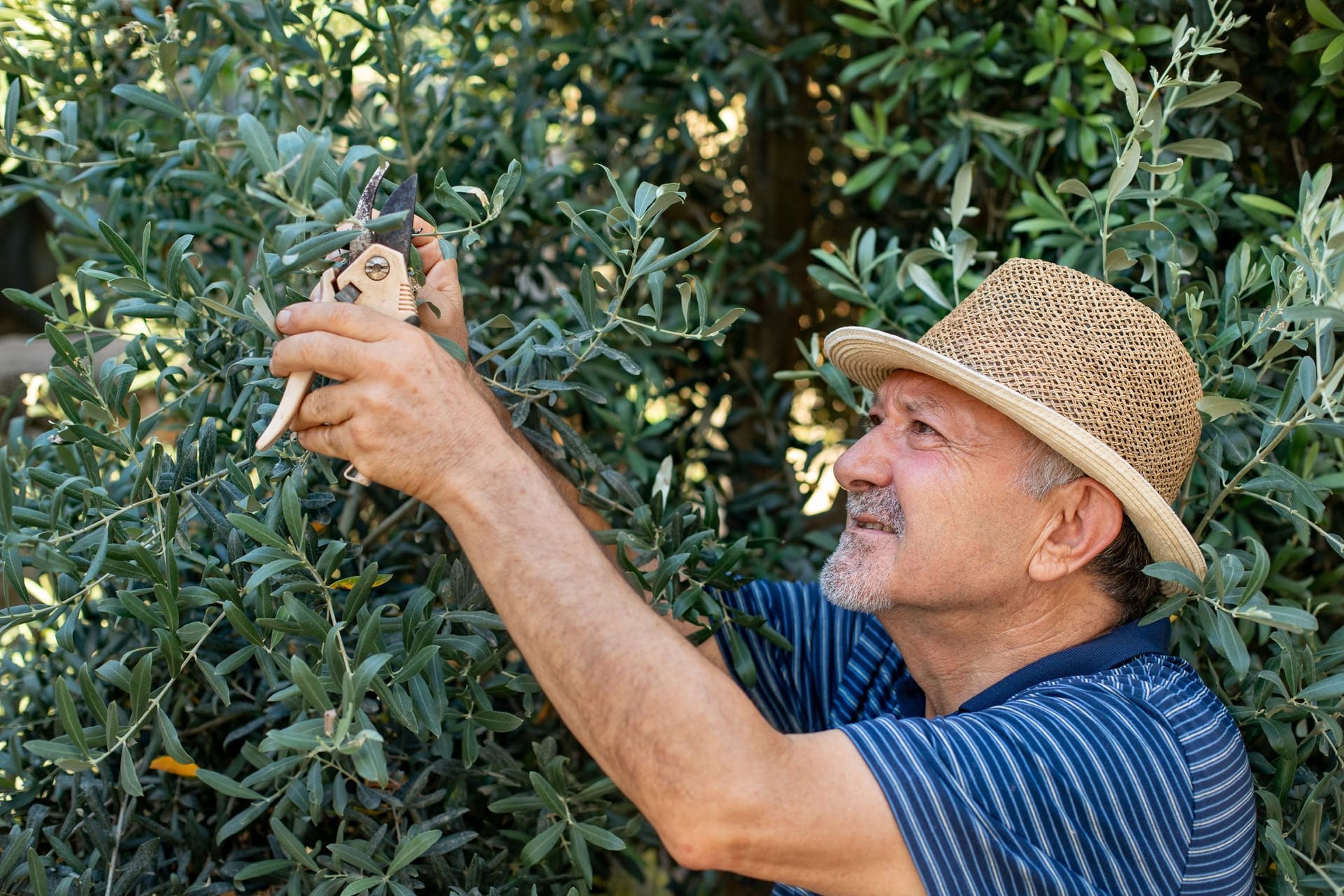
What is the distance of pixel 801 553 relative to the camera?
2.54m

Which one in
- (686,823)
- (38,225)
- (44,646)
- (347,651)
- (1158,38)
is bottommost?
(38,225)

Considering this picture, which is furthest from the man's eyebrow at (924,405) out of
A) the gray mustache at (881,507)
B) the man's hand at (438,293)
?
the man's hand at (438,293)

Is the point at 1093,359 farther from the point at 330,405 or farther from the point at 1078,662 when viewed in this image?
the point at 330,405

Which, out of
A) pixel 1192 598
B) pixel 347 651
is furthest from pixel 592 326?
pixel 1192 598

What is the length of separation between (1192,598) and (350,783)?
1.37 m

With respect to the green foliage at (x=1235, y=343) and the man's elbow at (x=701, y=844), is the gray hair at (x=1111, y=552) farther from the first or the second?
the man's elbow at (x=701, y=844)

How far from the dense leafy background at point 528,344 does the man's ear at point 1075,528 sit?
194 mm

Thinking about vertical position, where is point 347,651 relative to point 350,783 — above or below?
above

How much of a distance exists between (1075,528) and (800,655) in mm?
568

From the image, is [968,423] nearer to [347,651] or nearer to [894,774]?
[894,774]

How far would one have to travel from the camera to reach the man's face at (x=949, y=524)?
1765mm

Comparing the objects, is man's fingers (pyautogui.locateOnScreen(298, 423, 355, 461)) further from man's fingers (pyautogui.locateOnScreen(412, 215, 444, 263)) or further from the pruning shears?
man's fingers (pyautogui.locateOnScreen(412, 215, 444, 263))

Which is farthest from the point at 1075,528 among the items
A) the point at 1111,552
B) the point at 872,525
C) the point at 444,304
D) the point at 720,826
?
the point at 444,304

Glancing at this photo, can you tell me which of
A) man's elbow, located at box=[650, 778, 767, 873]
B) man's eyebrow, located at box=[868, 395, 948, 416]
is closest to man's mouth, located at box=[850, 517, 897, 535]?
man's eyebrow, located at box=[868, 395, 948, 416]
